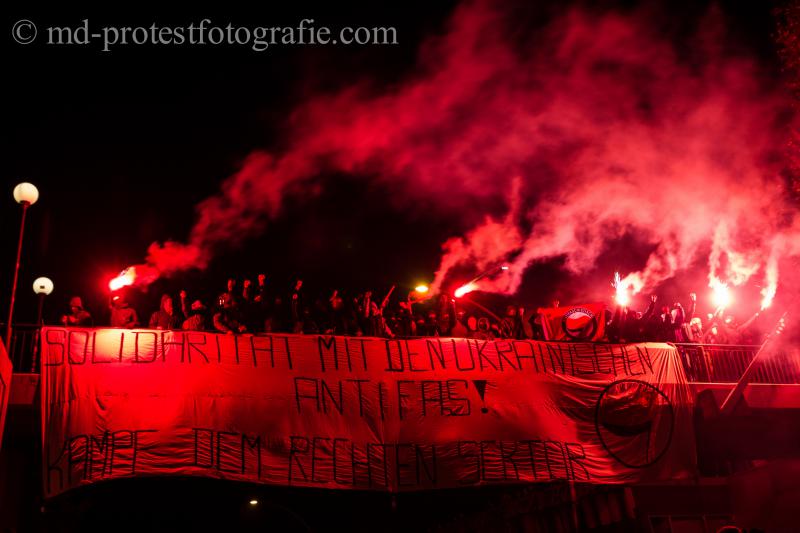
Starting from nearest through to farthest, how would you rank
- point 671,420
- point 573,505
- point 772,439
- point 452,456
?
point 573,505 < point 452,456 < point 671,420 < point 772,439

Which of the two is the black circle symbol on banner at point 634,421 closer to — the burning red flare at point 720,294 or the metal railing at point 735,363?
the metal railing at point 735,363

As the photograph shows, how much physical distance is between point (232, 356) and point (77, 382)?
7.85 ft

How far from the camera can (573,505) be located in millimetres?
10070

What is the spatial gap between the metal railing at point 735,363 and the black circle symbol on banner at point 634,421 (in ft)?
6.40

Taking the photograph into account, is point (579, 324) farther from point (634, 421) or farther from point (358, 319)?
point (358, 319)

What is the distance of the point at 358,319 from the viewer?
46.5ft

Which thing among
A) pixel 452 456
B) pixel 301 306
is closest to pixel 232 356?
pixel 301 306

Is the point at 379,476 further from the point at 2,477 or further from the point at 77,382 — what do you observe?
the point at 2,477

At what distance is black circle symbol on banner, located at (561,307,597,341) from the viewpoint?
14.7 m

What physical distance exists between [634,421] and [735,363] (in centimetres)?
388

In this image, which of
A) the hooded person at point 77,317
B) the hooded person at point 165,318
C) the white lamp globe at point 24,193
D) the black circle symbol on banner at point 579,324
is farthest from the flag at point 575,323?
the white lamp globe at point 24,193

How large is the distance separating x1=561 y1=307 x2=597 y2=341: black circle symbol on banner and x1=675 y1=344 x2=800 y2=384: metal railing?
1846 millimetres

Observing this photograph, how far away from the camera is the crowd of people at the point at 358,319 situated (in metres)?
12.9

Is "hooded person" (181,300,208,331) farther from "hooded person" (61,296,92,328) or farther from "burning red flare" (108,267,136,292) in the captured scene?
"hooded person" (61,296,92,328)
